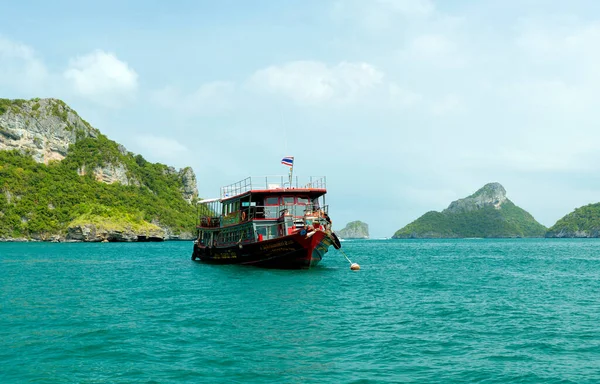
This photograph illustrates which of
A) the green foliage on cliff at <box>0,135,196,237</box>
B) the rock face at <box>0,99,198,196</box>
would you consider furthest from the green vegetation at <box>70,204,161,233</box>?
the rock face at <box>0,99,198,196</box>

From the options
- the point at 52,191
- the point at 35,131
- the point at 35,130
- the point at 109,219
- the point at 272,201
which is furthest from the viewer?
the point at 35,131

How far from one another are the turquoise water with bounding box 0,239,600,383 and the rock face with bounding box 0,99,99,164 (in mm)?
167342

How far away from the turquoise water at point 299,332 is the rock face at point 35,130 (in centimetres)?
16734

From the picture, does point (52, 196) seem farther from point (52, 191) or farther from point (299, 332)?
point (299, 332)

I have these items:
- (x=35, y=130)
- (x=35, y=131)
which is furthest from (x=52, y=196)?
(x=35, y=130)

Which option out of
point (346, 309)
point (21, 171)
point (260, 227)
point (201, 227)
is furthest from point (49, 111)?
point (346, 309)

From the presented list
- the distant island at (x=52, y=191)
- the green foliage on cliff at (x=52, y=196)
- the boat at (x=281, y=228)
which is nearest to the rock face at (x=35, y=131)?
the distant island at (x=52, y=191)

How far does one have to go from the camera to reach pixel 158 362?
15.9m

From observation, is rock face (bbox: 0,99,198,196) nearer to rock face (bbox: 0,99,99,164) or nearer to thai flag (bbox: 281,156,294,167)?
rock face (bbox: 0,99,99,164)

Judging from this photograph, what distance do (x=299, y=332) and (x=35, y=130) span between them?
193762 mm

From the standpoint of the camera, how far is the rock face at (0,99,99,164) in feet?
592

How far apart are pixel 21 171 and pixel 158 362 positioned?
179 meters

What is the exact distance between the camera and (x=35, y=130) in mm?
187500

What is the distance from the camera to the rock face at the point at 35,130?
18050 centimetres
